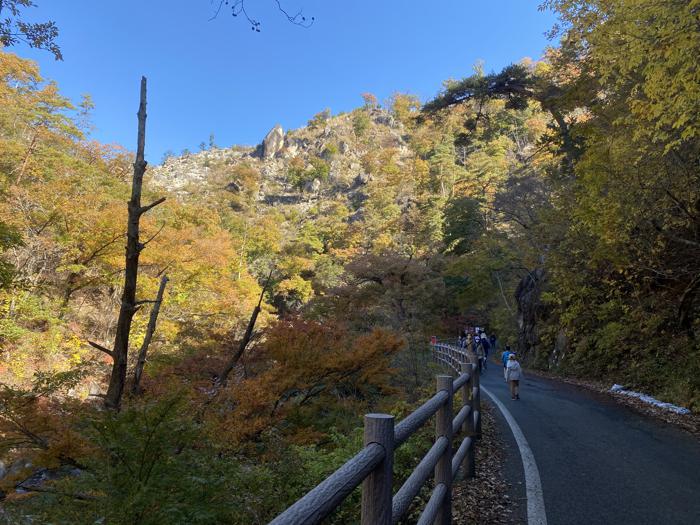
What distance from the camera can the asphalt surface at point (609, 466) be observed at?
359cm

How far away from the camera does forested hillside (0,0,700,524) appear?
428 cm

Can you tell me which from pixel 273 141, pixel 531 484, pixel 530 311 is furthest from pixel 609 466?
pixel 273 141

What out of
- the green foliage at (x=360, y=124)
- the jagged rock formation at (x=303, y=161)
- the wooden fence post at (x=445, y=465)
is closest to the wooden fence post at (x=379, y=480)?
the wooden fence post at (x=445, y=465)

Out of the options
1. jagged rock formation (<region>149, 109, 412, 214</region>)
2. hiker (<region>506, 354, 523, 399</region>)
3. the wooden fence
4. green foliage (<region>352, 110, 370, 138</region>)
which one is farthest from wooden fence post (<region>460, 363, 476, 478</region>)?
green foliage (<region>352, 110, 370, 138</region>)

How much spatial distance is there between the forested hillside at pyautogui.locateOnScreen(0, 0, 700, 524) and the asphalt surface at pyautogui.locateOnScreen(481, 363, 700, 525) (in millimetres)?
1665

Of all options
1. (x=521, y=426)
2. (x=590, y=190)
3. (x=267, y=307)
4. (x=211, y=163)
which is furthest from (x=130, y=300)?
(x=211, y=163)

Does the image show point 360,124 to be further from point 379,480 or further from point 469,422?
point 379,480

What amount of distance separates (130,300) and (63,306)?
53.5 feet

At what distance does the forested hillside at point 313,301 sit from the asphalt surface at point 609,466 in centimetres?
167

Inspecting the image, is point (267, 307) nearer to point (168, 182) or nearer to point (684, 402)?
point (684, 402)

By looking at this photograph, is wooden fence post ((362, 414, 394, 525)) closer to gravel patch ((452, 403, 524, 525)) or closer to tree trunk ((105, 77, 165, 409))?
gravel patch ((452, 403, 524, 525))

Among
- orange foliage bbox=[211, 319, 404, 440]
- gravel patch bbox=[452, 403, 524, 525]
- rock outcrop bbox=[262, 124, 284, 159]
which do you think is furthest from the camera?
rock outcrop bbox=[262, 124, 284, 159]

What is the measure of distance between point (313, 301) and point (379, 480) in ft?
73.3

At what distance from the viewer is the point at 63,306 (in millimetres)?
17844
